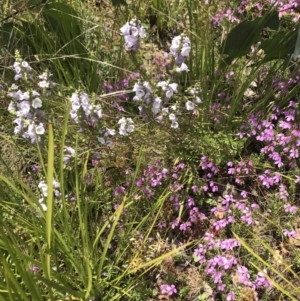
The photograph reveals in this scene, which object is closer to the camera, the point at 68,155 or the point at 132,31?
the point at 132,31

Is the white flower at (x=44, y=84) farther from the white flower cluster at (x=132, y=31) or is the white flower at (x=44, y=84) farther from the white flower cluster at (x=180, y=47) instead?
the white flower cluster at (x=180, y=47)

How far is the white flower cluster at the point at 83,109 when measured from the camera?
66.3 inches

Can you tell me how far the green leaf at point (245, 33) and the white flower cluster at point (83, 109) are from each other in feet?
1.99

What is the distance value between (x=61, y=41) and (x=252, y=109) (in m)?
1.13

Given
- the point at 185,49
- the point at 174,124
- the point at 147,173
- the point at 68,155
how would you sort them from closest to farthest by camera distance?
the point at 185,49
the point at 68,155
the point at 174,124
the point at 147,173

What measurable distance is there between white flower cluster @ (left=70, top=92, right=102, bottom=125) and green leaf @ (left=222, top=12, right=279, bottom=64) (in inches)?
23.9

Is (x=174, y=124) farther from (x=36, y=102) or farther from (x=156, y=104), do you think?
(x=36, y=102)

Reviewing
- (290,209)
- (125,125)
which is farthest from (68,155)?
(290,209)

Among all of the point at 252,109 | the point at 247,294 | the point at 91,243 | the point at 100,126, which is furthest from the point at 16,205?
the point at 252,109

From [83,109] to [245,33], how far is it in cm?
73

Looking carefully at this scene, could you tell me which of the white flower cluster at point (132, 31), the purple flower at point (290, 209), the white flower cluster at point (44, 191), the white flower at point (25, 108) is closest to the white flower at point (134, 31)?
the white flower cluster at point (132, 31)

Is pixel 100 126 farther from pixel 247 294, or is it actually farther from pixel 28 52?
pixel 247 294

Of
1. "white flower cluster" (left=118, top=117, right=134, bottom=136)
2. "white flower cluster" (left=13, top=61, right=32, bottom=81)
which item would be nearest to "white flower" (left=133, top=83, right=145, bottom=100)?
"white flower cluster" (left=118, top=117, right=134, bottom=136)

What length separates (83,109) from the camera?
5.61 ft
